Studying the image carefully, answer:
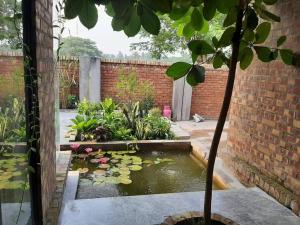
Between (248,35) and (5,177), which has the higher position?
(248,35)

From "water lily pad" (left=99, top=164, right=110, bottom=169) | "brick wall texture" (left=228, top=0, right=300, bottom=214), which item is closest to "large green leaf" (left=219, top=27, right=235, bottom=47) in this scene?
"brick wall texture" (left=228, top=0, right=300, bottom=214)

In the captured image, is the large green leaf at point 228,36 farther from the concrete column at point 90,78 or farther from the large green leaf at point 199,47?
the concrete column at point 90,78

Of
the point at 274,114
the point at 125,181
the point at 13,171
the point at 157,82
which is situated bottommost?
the point at 125,181

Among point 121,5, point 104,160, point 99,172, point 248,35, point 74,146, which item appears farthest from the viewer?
point 74,146

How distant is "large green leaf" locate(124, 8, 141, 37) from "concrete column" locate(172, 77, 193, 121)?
718 centimetres

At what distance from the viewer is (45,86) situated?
2.25 metres

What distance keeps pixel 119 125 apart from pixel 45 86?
12.0 feet

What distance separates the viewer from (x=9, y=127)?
1.56 metres

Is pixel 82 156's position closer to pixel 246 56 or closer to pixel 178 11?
pixel 246 56

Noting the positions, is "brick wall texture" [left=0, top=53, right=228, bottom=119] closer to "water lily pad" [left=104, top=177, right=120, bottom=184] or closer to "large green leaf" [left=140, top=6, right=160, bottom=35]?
"water lily pad" [left=104, top=177, right=120, bottom=184]

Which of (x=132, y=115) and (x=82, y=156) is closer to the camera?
(x=82, y=156)

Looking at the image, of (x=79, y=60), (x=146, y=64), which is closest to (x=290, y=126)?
(x=146, y=64)

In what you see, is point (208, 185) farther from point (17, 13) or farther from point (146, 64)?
point (146, 64)

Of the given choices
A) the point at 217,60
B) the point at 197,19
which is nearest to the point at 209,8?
the point at 197,19
